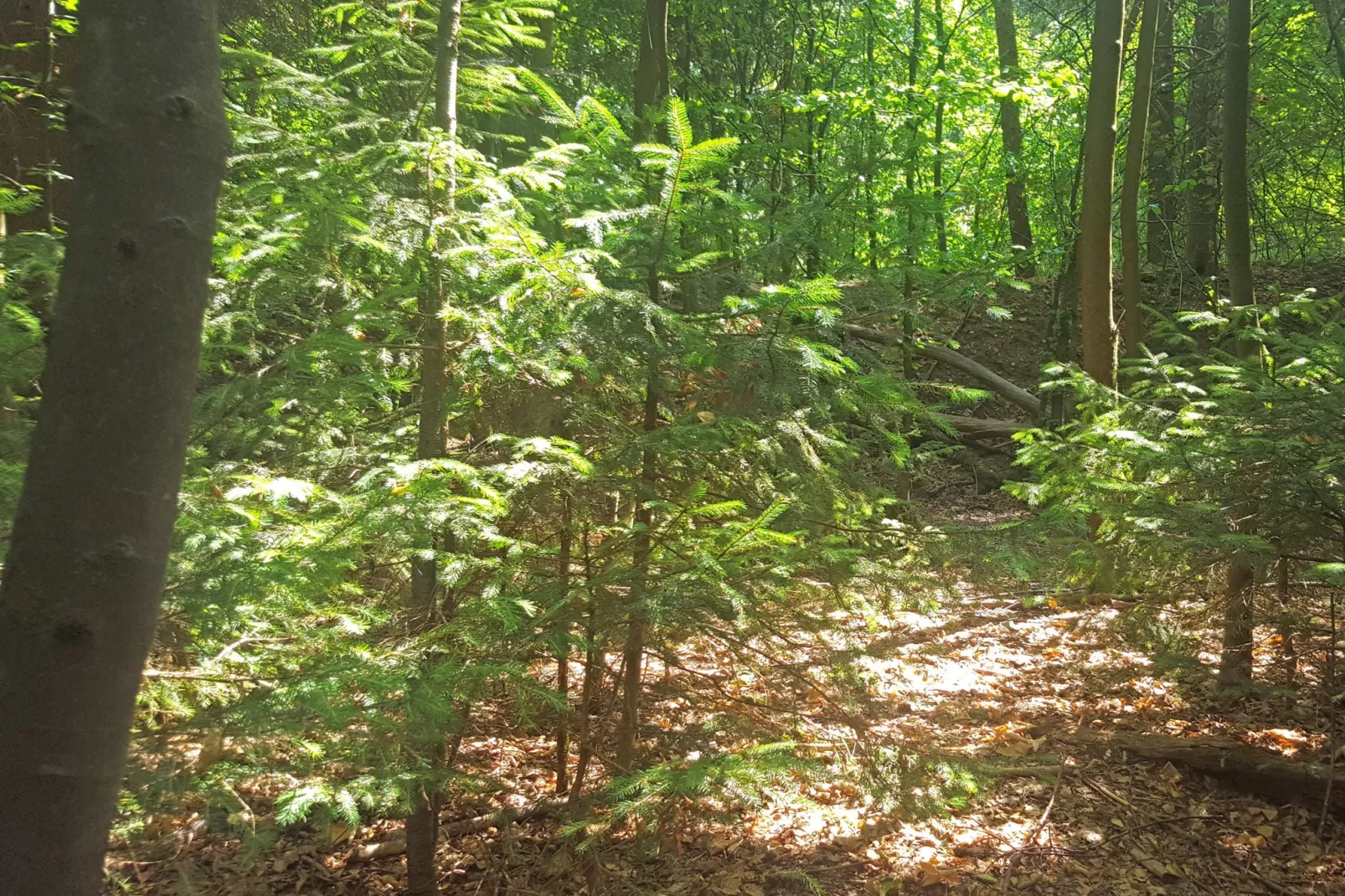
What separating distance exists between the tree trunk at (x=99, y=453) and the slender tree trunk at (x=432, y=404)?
202cm

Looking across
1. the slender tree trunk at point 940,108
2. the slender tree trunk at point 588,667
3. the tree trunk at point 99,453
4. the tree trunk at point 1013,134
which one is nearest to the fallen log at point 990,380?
the slender tree trunk at point 940,108

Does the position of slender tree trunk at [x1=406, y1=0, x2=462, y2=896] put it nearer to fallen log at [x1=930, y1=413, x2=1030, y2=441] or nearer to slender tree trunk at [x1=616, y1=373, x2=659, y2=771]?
slender tree trunk at [x1=616, y1=373, x2=659, y2=771]

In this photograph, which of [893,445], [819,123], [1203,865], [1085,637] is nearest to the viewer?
[893,445]

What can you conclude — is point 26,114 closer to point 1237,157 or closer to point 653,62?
point 653,62

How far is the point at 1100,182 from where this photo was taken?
292 inches

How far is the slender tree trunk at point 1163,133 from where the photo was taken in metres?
11.3

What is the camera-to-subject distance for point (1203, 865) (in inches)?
170

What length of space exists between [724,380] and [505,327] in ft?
3.26

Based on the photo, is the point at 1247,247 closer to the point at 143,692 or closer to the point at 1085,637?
the point at 1085,637

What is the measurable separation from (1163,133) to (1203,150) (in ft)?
2.85

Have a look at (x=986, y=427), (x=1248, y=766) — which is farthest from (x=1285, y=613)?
(x=986, y=427)

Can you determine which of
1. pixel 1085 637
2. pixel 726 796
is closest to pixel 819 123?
pixel 1085 637

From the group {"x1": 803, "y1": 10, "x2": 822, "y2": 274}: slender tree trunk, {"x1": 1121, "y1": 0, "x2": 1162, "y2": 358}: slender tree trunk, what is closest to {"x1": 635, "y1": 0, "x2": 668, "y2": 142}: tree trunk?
Result: {"x1": 803, "y1": 10, "x2": 822, "y2": 274}: slender tree trunk

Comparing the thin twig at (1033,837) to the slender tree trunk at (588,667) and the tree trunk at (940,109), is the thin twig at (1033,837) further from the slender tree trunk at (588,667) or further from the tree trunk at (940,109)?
the tree trunk at (940,109)
